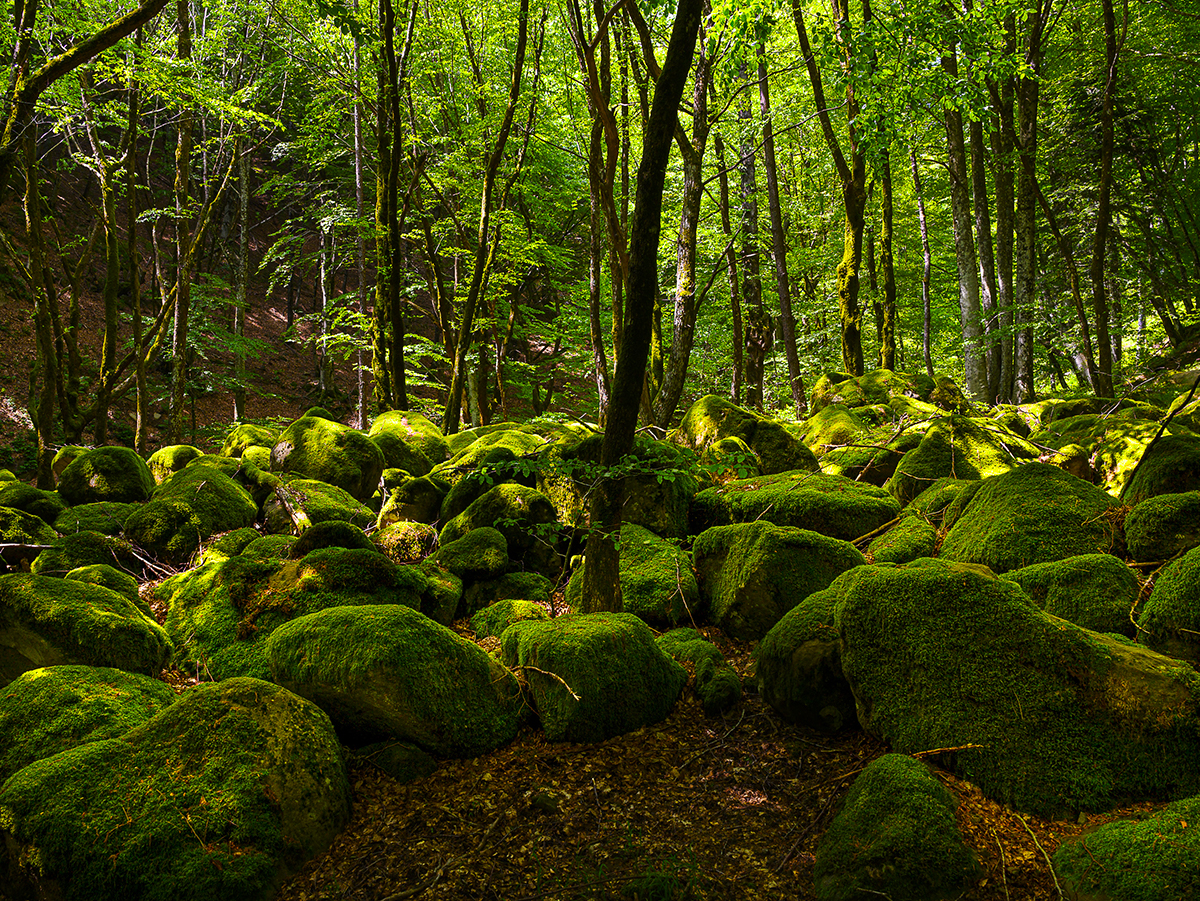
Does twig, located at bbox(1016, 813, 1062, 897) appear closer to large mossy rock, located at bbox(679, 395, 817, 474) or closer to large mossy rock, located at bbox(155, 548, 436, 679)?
large mossy rock, located at bbox(155, 548, 436, 679)

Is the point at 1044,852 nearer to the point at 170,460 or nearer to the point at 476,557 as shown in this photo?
the point at 476,557

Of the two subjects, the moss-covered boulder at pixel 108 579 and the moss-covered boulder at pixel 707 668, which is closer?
the moss-covered boulder at pixel 707 668

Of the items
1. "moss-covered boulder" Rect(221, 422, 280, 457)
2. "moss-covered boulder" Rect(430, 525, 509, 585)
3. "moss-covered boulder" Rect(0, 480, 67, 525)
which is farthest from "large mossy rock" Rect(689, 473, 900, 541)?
"moss-covered boulder" Rect(0, 480, 67, 525)

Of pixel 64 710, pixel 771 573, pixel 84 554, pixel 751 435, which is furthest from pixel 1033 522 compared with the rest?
pixel 84 554

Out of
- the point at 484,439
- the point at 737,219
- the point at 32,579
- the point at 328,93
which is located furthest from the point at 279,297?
the point at 32,579

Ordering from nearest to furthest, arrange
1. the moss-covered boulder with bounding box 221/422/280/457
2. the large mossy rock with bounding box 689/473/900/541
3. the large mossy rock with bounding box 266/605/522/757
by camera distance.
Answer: the large mossy rock with bounding box 266/605/522/757
the large mossy rock with bounding box 689/473/900/541
the moss-covered boulder with bounding box 221/422/280/457

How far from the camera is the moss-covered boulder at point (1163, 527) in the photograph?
170 inches

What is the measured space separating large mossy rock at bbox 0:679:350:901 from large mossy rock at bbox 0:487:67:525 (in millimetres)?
4702

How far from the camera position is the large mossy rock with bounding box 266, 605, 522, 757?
376cm

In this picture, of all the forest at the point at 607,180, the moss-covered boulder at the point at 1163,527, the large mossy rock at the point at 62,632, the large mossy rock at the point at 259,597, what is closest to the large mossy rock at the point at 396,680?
the large mossy rock at the point at 259,597

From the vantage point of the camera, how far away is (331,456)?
8070mm

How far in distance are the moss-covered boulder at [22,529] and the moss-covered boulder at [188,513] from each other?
2.06ft

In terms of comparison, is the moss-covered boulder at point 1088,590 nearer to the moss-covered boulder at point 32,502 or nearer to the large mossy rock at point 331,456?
the large mossy rock at point 331,456

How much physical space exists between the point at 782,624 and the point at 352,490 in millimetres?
5631
